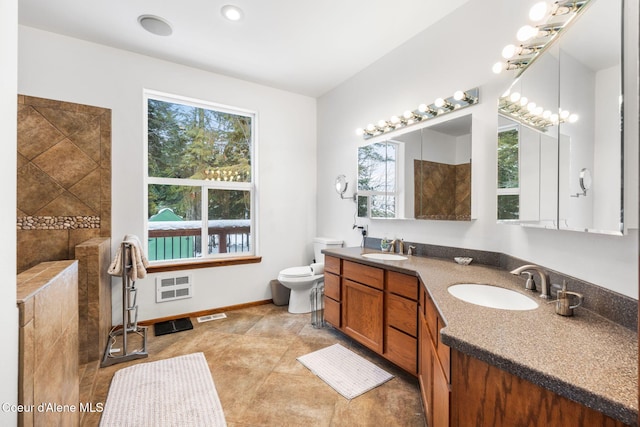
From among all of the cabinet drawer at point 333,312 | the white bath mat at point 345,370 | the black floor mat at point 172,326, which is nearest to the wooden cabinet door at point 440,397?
the white bath mat at point 345,370

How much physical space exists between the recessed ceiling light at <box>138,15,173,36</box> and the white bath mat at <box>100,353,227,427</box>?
9.32ft

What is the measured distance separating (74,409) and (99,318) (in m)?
0.92

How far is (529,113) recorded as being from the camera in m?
1.56

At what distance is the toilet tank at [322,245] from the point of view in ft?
11.7

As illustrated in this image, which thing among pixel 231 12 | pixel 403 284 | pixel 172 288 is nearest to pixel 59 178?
pixel 172 288

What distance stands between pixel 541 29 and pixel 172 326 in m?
3.70

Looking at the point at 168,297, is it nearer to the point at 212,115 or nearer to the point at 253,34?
the point at 212,115

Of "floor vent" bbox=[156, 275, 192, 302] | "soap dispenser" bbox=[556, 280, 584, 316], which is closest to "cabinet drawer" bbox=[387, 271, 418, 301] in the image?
"soap dispenser" bbox=[556, 280, 584, 316]

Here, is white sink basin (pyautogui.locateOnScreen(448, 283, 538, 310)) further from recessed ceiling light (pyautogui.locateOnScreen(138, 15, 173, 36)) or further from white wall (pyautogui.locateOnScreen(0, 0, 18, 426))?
recessed ceiling light (pyautogui.locateOnScreen(138, 15, 173, 36))

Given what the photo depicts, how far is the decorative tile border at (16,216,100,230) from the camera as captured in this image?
7.94ft

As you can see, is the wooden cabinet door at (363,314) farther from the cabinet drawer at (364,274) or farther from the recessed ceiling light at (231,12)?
the recessed ceiling light at (231,12)

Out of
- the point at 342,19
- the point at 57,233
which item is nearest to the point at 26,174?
the point at 57,233

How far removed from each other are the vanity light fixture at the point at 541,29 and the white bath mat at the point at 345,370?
2.22m

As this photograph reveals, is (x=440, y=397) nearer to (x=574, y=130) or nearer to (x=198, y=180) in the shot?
(x=574, y=130)
